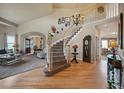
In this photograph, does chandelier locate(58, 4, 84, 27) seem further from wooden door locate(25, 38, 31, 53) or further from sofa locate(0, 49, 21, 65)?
sofa locate(0, 49, 21, 65)

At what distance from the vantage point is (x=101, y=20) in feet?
36.4

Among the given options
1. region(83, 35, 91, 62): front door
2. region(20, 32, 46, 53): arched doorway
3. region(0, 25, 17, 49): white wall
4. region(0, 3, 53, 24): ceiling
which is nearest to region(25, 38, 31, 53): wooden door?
region(20, 32, 46, 53): arched doorway

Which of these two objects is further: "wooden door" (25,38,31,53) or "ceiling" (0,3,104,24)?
"ceiling" (0,3,104,24)

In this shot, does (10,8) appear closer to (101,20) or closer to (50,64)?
(50,64)

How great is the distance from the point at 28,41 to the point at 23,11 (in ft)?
5.48

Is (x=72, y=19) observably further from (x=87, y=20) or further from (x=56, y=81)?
(x=56, y=81)

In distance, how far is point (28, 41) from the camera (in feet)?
28.4

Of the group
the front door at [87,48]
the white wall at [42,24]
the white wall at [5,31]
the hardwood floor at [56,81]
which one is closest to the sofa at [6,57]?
the white wall at [5,31]

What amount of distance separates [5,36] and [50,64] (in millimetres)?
3454

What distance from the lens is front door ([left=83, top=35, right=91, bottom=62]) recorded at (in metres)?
12.0

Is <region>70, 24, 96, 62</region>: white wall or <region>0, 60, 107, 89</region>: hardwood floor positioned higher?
<region>70, 24, 96, 62</region>: white wall

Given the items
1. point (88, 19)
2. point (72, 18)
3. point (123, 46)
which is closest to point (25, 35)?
point (72, 18)

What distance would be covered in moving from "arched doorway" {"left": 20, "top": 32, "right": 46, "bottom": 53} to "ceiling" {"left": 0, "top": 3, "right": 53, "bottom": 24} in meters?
0.74

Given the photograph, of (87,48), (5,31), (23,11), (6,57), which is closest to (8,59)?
(6,57)
